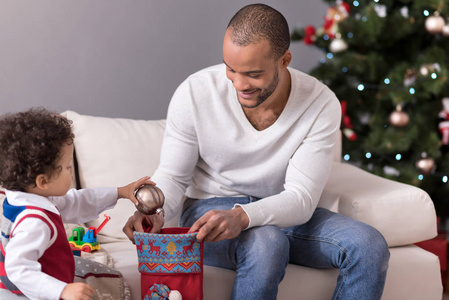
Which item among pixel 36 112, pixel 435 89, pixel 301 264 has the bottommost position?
pixel 301 264

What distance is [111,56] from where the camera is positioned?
107 inches

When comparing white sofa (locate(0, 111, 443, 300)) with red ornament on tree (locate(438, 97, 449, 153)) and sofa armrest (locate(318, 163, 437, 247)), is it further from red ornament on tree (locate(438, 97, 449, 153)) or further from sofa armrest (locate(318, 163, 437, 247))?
red ornament on tree (locate(438, 97, 449, 153))

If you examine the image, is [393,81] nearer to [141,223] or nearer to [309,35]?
[309,35]

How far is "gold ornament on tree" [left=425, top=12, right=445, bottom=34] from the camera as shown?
111 inches

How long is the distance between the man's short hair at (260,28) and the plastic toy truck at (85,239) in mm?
700

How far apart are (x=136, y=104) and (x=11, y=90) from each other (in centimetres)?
57

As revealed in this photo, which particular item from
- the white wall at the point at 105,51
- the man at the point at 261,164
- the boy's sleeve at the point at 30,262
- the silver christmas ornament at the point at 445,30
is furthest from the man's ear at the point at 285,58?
the silver christmas ornament at the point at 445,30

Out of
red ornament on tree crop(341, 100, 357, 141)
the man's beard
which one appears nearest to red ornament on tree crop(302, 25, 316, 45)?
red ornament on tree crop(341, 100, 357, 141)

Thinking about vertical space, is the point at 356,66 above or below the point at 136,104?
above

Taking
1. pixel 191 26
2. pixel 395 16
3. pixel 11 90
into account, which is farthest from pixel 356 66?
pixel 11 90

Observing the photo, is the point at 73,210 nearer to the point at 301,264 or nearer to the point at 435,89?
the point at 301,264

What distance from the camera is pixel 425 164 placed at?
296cm

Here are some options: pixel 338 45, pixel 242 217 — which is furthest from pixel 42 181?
pixel 338 45

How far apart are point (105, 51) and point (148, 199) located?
143cm
